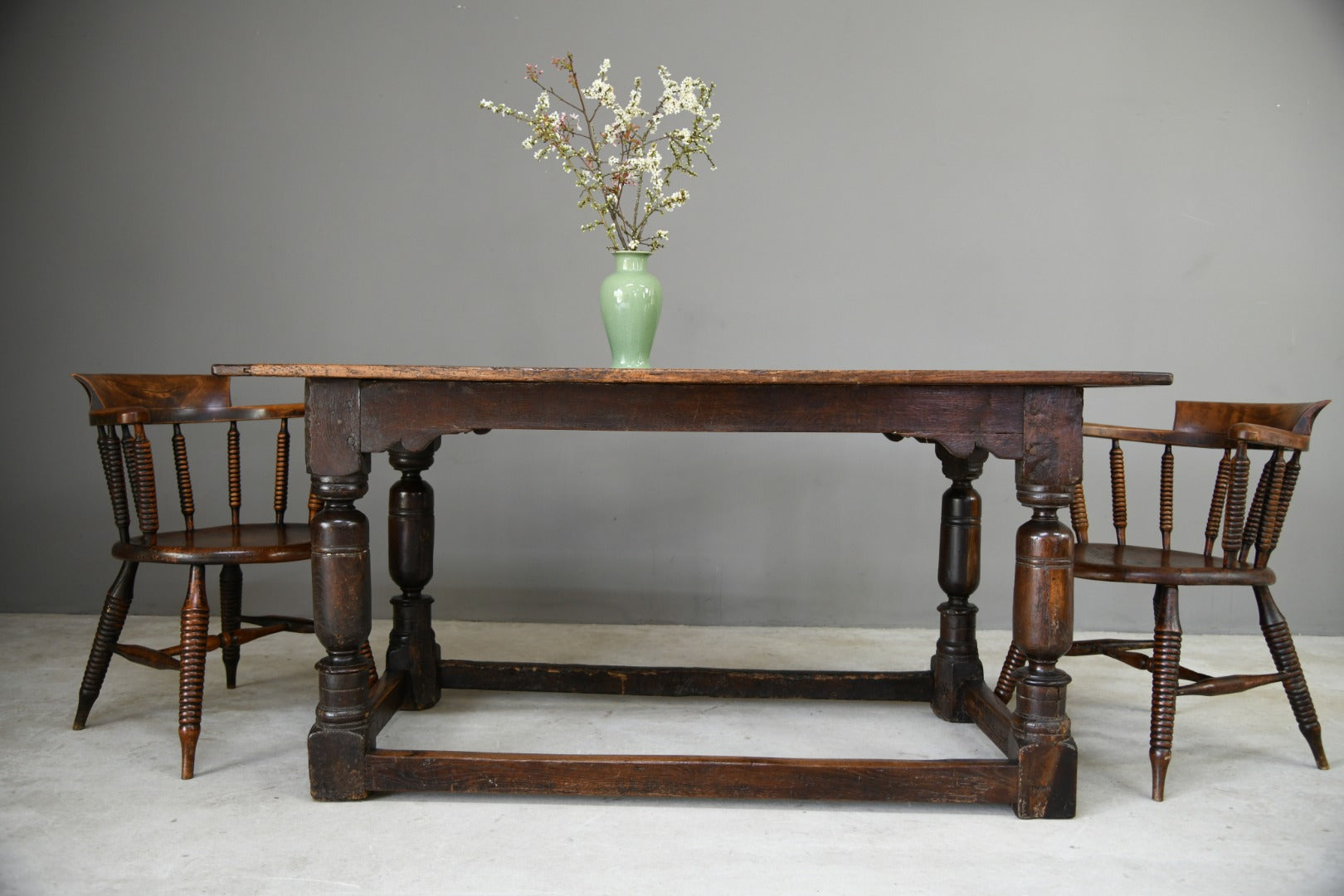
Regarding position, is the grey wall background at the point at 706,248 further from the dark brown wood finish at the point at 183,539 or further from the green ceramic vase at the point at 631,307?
the green ceramic vase at the point at 631,307

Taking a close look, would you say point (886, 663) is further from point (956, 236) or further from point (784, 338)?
point (956, 236)

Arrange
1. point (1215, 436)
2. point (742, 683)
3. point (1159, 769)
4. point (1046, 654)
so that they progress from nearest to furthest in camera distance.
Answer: point (1046, 654) → point (1159, 769) → point (1215, 436) → point (742, 683)

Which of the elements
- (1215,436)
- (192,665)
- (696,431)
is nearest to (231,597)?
(192,665)

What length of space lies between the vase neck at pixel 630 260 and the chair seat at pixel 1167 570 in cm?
123

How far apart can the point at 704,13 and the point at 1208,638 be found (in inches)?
119

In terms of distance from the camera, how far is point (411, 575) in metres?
2.73

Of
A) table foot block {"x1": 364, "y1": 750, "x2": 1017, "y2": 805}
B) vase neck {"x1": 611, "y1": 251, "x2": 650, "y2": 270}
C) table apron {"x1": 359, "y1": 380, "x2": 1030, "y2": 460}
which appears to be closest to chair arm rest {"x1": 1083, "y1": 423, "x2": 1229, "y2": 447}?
table apron {"x1": 359, "y1": 380, "x2": 1030, "y2": 460}

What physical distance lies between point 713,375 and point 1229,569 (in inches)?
51.1

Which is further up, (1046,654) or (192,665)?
(1046,654)

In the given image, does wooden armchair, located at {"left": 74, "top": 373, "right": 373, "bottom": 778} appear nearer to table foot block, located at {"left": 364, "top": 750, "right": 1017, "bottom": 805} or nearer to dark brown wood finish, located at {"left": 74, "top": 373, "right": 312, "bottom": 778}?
dark brown wood finish, located at {"left": 74, "top": 373, "right": 312, "bottom": 778}

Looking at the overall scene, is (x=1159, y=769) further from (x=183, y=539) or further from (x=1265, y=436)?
(x=183, y=539)

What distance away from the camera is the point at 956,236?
12.6 ft

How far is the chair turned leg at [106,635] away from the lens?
8.07ft

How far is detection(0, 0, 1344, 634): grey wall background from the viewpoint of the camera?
149 inches
